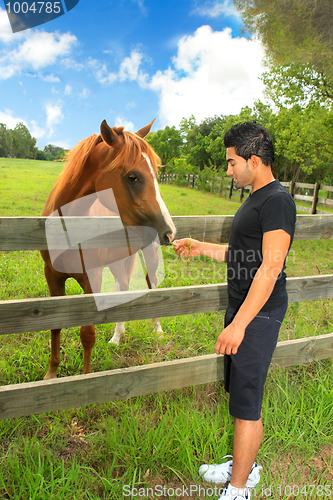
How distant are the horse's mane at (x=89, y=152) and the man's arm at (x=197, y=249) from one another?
659 millimetres

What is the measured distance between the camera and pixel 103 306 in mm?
1755

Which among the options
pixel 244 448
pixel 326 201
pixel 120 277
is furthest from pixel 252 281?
pixel 326 201

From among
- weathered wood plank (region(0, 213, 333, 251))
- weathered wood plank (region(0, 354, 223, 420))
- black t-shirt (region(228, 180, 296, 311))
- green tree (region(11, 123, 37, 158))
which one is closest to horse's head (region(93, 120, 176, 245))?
weathered wood plank (region(0, 213, 333, 251))

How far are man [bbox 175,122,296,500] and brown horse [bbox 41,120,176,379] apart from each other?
1.87ft

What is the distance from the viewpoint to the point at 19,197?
12.1 metres

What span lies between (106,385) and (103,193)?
4.31ft

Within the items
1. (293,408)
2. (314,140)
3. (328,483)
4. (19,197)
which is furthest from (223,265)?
(314,140)

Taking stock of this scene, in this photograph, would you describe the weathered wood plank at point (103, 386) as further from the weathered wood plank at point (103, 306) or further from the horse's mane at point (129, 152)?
the horse's mane at point (129, 152)

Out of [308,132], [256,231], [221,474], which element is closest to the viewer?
[256,231]

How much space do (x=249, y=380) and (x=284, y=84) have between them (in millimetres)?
20527

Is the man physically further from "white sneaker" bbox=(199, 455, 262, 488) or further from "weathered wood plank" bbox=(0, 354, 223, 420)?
"weathered wood plank" bbox=(0, 354, 223, 420)

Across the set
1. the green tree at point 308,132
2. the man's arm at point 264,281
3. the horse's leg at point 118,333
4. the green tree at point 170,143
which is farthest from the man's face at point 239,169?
the green tree at point 170,143

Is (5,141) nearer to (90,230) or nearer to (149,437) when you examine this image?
(90,230)

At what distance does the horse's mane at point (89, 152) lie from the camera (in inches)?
79.4
